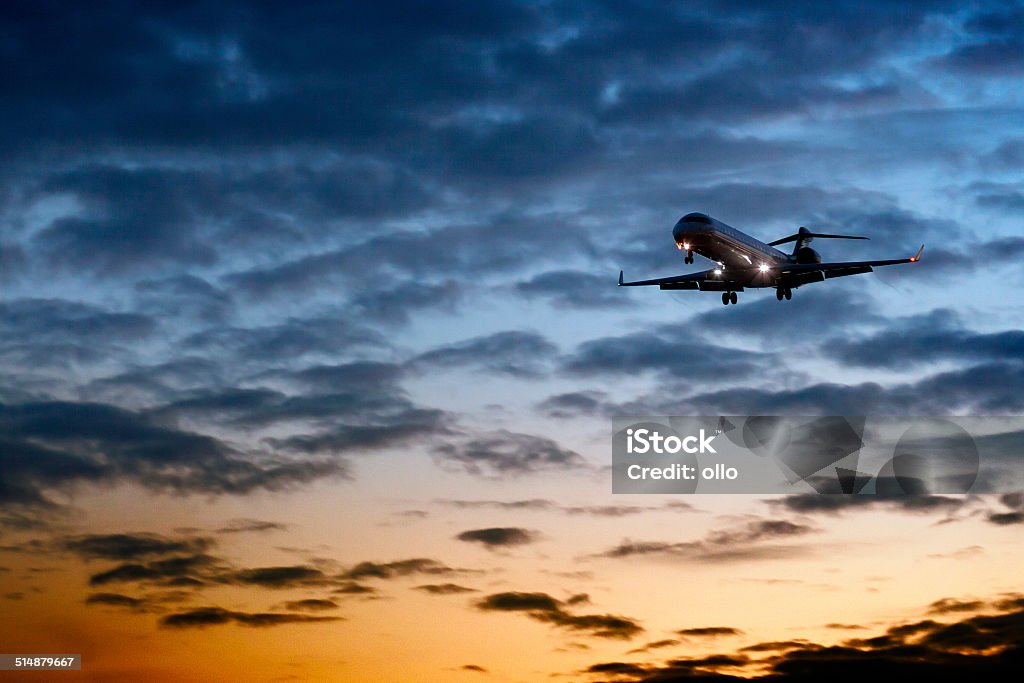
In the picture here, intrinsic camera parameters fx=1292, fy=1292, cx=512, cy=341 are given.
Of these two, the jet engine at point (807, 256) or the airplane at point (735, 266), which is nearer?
the airplane at point (735, 266)

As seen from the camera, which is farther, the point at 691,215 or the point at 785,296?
the point at 785,296

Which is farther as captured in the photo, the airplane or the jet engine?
the jet engine

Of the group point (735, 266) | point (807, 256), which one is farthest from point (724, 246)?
point (807, 256)

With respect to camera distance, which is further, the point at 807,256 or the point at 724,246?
the point at 807,256

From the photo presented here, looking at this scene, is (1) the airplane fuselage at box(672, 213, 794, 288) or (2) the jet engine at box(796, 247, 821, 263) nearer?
(1) the airplane fuselage at box(672, 213, 794, 288)

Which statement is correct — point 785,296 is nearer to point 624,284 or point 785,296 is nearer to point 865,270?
Result: point 865,270

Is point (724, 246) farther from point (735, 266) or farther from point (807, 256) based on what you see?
point (807, 256)

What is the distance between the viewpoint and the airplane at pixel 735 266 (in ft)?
569

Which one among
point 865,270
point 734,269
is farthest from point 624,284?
point 865,270

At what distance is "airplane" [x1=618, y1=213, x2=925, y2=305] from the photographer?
17338 centimetres

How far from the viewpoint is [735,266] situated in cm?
18038

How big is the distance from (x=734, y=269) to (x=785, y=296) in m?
13.0

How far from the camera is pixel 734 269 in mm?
181000

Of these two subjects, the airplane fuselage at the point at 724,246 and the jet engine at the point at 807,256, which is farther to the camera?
the jet engine at the point at 807,256
